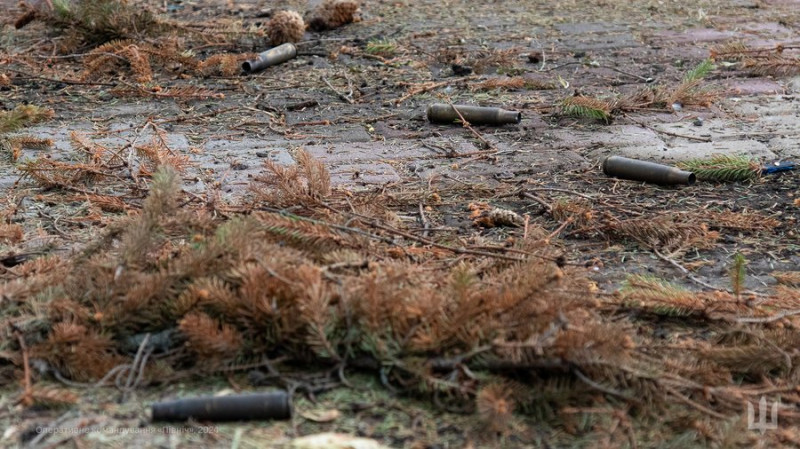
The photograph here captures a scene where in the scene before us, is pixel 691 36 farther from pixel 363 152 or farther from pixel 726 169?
pixel 363 152

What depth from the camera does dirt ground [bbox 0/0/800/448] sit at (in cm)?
225

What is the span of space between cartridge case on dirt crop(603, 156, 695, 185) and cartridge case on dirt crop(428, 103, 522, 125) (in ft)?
2.86

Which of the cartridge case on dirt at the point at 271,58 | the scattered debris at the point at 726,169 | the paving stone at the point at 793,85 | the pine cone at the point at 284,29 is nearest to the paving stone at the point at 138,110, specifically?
the cartridge case on dirt at the point at 271,58

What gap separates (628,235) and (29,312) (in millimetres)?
2253

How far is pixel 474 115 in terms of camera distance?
5.28m

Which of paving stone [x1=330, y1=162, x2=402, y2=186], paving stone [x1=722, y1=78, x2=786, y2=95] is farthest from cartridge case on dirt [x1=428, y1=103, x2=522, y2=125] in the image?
paving stone [x1=722, y1=78, x2=786, y2=95]

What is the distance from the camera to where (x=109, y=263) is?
255 cm

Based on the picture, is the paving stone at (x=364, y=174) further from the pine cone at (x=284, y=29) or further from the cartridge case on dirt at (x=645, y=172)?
the pine cone at (x=284, y=29)

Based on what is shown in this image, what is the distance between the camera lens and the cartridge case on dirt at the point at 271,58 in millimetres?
6230

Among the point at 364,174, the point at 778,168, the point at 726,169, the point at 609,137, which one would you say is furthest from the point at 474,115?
the point at 778,168

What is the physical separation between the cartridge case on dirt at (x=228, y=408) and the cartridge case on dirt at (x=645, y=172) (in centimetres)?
265

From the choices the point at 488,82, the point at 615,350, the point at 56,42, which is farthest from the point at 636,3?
the point at 615,350

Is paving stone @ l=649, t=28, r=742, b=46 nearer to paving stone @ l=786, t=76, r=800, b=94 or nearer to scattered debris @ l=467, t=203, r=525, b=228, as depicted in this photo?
paving stone @ l=786, t=76, r=800, b=94

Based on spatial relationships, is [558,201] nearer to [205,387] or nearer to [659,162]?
[659,162]
